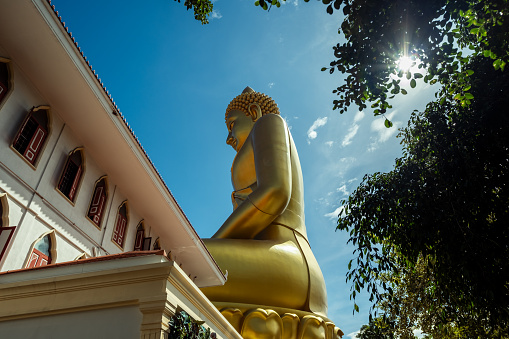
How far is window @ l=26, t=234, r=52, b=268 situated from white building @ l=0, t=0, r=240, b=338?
0.6 inches

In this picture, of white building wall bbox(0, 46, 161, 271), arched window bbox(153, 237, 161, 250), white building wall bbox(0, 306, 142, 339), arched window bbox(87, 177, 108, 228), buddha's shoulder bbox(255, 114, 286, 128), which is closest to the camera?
white building wall bbox(0, 306, 142, 339)

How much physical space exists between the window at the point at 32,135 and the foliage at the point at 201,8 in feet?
10.1

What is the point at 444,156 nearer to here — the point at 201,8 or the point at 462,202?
the point at 462,202

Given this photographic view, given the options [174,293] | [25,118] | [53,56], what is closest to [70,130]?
[25,118]

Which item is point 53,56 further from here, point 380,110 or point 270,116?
point 270,116

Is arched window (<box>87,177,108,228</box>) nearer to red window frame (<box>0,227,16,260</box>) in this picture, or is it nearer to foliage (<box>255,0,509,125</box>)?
red window frame (<box>0,227,16,260</box>)

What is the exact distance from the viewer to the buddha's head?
13.6 m

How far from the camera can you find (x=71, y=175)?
24.1 ft

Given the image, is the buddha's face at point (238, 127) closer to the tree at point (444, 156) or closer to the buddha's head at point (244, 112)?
the buddha's head at point (244, 112)

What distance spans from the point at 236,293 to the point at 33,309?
4.88 metres

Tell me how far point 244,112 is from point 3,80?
868 cm

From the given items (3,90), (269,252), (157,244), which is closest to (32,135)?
(3,90)

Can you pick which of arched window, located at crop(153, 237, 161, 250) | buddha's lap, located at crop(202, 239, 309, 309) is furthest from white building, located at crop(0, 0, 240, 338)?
arched window, located at crop(153, 237, 161, 250)

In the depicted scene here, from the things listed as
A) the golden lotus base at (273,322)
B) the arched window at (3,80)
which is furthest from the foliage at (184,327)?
the arched window at (3,80)
